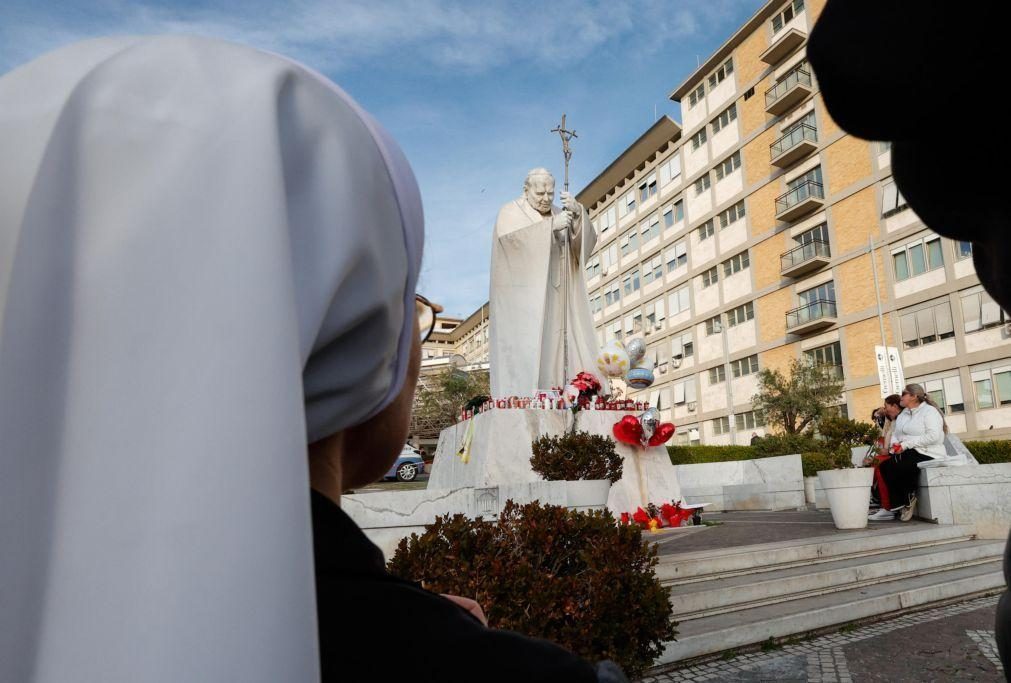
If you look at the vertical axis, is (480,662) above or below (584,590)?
above

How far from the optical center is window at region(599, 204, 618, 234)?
54.1m

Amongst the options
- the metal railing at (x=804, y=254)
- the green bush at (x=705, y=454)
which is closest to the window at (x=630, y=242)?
the metal railing at (x=804, y=254)

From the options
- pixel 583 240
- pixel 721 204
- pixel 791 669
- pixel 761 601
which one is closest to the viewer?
pixel 791 669

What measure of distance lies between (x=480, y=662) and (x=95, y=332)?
50 cm

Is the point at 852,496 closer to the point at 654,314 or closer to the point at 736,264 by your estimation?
the point at 736,264

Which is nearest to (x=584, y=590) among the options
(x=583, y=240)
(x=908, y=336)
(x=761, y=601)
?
(x=761, y=601)

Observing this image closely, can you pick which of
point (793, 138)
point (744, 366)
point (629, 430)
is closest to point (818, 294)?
point (744, 366)

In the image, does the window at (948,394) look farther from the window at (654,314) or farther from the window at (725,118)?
the window at (725,118)

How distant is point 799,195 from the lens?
36.4 meters

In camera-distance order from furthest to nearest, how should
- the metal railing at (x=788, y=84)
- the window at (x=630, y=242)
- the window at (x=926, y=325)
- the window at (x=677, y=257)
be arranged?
the window at (x=630, y=242)
the window at (x=677, y=257)
the metal railing at (x=788, y=84)
the window at (x=926, y=325)

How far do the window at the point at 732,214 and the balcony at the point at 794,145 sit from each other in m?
3.39

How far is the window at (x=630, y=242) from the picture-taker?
166 feet

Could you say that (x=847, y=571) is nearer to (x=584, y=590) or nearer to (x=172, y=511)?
(x=584, y=590)

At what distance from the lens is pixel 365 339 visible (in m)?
0.83
